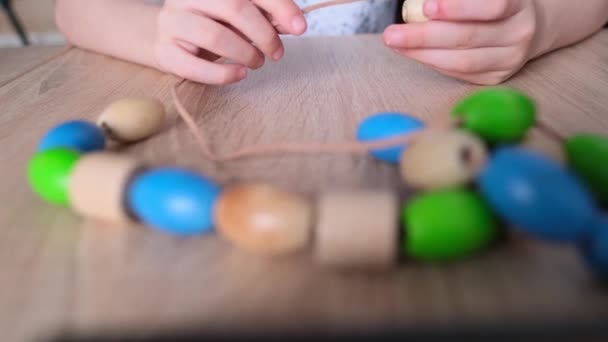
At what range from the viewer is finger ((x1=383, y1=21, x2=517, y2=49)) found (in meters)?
0.50

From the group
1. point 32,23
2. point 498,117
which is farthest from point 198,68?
point 32,23

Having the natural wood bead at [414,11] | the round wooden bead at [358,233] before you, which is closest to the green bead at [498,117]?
the round wooden bead at [358,233]

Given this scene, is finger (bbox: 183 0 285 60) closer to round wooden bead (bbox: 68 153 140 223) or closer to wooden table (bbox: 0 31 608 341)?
wooden table (bbox: 0 31 608 341)

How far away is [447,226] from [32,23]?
7.29 feet

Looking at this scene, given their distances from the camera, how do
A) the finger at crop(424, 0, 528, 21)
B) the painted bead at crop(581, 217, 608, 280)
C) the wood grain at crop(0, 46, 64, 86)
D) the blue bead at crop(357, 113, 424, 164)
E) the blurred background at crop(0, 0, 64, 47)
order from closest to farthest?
the painted bead at crop(581, 217, 608, 280) → the blue bead at crop(357, 113, 424, 164) → the finger at crop(424, 0, 528, 21) → the wood grain at crop(0, 46, 64, 86) → the blurred background at crop(0, 0, 64, 47)

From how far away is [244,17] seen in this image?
52cm

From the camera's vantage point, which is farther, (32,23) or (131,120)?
(32,23)

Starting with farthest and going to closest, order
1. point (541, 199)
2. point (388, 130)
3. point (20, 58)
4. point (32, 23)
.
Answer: point (32, 23), point (20, 58), point (388, 130), point (541, 199)

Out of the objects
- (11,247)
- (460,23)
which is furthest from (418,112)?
(11,247)

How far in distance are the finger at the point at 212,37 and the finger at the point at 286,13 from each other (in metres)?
0.05

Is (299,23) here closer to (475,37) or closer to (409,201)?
(475,37)

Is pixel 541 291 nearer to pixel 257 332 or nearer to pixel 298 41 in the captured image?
pixel 257 332

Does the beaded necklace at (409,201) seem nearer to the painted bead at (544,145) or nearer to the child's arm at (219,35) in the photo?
the painted bead at (544,145)

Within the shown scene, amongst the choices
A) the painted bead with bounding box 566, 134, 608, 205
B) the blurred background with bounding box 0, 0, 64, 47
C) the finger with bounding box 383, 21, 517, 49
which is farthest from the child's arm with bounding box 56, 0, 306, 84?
the blurred background with bounding box 0, 0, 64, 47
